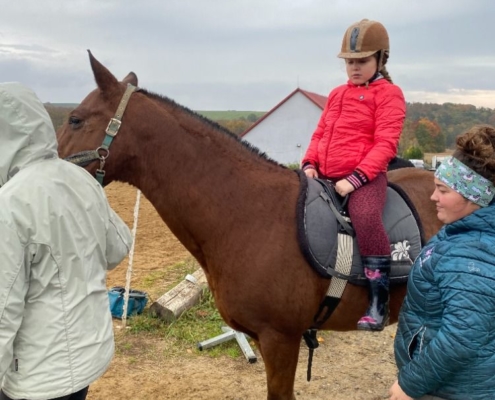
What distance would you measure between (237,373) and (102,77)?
110 inches

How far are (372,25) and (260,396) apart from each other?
9.36ft

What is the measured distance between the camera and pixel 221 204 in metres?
2.59

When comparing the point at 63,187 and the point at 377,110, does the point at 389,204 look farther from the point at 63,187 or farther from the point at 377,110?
the point at 63,187

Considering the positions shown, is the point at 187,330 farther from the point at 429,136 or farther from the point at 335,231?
the point at 429,136

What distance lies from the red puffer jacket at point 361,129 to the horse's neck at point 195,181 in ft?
1.70

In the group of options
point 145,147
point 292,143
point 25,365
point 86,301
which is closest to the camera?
point 25,365

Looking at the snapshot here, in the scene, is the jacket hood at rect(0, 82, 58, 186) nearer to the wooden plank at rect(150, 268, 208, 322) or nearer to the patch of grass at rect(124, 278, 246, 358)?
the patch of grass at rect(124, 278, 246, 358)

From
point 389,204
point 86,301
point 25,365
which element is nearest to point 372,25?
point 389,204

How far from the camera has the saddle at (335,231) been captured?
257 cm

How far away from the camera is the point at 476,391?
5.34 ft

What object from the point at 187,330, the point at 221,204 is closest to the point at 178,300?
the point at 187,330

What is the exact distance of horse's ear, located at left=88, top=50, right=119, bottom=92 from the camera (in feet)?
8.12

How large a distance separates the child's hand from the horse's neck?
38 cm

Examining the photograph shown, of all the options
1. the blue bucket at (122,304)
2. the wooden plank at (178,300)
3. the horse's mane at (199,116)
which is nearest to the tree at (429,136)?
the wooden plank at (178,300)
